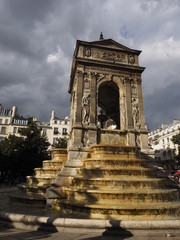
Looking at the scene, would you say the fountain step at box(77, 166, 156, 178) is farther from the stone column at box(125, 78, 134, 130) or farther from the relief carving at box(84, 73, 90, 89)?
the relief carving at box(84, 73, 90, 89)

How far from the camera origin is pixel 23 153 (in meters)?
30.9

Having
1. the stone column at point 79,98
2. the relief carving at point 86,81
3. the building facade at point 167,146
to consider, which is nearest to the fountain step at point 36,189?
the stone column at point 79,98

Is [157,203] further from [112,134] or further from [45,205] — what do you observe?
[112,134]

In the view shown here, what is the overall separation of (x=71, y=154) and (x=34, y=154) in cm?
2096

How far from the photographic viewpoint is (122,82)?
17453 millimetres

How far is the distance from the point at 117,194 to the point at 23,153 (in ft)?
88.4

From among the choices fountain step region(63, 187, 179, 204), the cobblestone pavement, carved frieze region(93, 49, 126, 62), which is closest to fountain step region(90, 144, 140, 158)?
fountain step region(63, 187, 179, 204)

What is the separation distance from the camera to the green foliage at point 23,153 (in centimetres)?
2909

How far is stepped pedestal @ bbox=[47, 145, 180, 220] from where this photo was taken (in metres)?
6.99

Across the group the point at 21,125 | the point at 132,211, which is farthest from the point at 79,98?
the point at 21,125

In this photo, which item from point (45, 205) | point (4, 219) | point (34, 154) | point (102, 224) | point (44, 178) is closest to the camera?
point (102, 224)

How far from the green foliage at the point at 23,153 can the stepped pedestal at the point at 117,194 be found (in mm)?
21582

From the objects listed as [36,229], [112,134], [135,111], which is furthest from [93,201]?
[135,111]

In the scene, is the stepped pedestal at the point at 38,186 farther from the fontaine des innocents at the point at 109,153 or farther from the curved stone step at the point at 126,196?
the curved stone step at the point at 126,196
